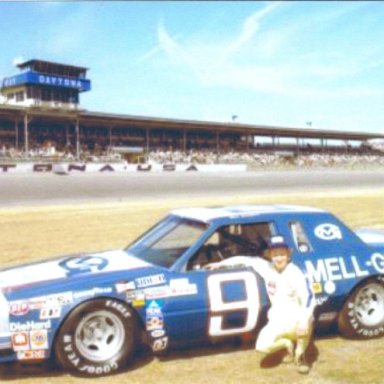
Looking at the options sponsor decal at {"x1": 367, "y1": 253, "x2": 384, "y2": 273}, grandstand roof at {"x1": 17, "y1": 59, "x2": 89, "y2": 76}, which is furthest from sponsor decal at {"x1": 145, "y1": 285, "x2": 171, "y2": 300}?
grandstand roof at {"x1": 17, "y1": 59, "x2": 89, "y2": 76}

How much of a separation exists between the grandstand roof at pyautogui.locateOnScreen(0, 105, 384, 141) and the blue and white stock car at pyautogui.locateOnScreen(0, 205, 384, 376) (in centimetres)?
3935

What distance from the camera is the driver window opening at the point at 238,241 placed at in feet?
17.1

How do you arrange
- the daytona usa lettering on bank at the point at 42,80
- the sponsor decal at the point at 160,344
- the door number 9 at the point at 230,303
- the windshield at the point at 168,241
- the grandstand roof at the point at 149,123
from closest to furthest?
the sponsor decal at the point at 160,344 < the door number 9 at the point at 230,303 < the windshield at the point at 168,241 < the grandstand roof at the point at 149,123 < the daytona usa lettering on bank at the point at 42,80

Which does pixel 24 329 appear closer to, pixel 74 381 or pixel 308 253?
pixel 74 381

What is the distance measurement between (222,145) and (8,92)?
25.9m

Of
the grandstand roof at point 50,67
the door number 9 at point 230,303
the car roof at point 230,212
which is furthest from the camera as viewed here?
the grandstand roof at point 50,67

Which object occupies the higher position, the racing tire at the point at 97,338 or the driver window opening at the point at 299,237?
the driver window opening at the point at 299,237

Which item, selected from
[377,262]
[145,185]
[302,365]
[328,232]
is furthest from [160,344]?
[145,185]

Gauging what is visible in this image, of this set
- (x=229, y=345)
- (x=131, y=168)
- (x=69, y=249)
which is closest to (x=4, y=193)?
(x=131, y=168)

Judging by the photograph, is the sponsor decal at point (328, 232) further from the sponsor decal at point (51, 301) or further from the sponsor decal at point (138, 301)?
the sponsor decal at point (51, 301)

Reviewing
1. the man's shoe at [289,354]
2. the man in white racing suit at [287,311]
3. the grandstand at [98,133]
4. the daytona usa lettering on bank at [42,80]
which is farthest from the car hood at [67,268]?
the daytona usa lettering on bank at [42,80]

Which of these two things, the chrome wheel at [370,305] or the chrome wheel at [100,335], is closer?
the chrome wheel at [100,335]

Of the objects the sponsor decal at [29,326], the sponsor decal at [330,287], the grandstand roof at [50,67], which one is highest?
the grandstand roof at [50,67]

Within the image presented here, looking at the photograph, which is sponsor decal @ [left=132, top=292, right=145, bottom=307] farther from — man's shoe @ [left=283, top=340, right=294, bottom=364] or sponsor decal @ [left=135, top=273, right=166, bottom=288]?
man's shoe @ [left=283, top=340, right=294, bottom=364]
